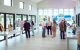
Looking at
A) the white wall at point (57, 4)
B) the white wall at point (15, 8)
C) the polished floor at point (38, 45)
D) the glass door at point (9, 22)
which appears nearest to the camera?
the polished floor at point (38, 45)

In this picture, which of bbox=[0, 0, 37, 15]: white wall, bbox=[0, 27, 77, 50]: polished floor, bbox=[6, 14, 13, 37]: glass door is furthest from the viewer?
bbox=[6, 14, 13, 37]: glass door

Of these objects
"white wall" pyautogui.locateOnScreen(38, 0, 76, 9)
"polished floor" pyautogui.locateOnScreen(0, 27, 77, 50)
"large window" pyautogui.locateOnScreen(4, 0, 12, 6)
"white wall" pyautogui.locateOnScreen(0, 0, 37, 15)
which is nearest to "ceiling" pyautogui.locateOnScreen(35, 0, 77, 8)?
"white wall" pyautogui.locateOnScreen(38, 0, 76, 9)

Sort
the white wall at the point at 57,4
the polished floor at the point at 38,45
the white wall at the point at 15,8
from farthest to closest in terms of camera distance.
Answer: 1. the white wall at the point at 57,4
2. the white wall at the point at 15,8
3. the polished floor at the point at 38,45

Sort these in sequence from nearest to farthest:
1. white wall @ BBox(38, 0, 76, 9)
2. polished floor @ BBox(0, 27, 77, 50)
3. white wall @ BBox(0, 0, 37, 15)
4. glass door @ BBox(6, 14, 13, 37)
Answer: polished floor @ BBox(0, 27, 77, 50), white wall @ BBox(0, 0, 37, 15), glass door @ BBox(6, 14, 13, 37), white wall @ BBox(38, 0, 76, 9)

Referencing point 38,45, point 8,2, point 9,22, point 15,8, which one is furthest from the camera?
point 15,8

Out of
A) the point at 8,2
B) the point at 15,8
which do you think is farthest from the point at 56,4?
the point at 8,2

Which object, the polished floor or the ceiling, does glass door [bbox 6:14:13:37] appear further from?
the ceiling

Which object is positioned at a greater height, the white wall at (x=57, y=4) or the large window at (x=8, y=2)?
the white wall at (x=57, y=4)

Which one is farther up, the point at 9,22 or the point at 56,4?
the point at 56,4

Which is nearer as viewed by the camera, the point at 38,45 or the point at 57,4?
the point at 38,45

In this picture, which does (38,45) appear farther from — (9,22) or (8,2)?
(8,2)

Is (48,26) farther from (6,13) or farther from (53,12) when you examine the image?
(53,12)

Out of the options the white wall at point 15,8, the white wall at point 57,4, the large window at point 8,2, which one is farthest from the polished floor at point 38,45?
the white wall at point 57,4

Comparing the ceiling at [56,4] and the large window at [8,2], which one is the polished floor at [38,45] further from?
the ceiling at [56,4]
